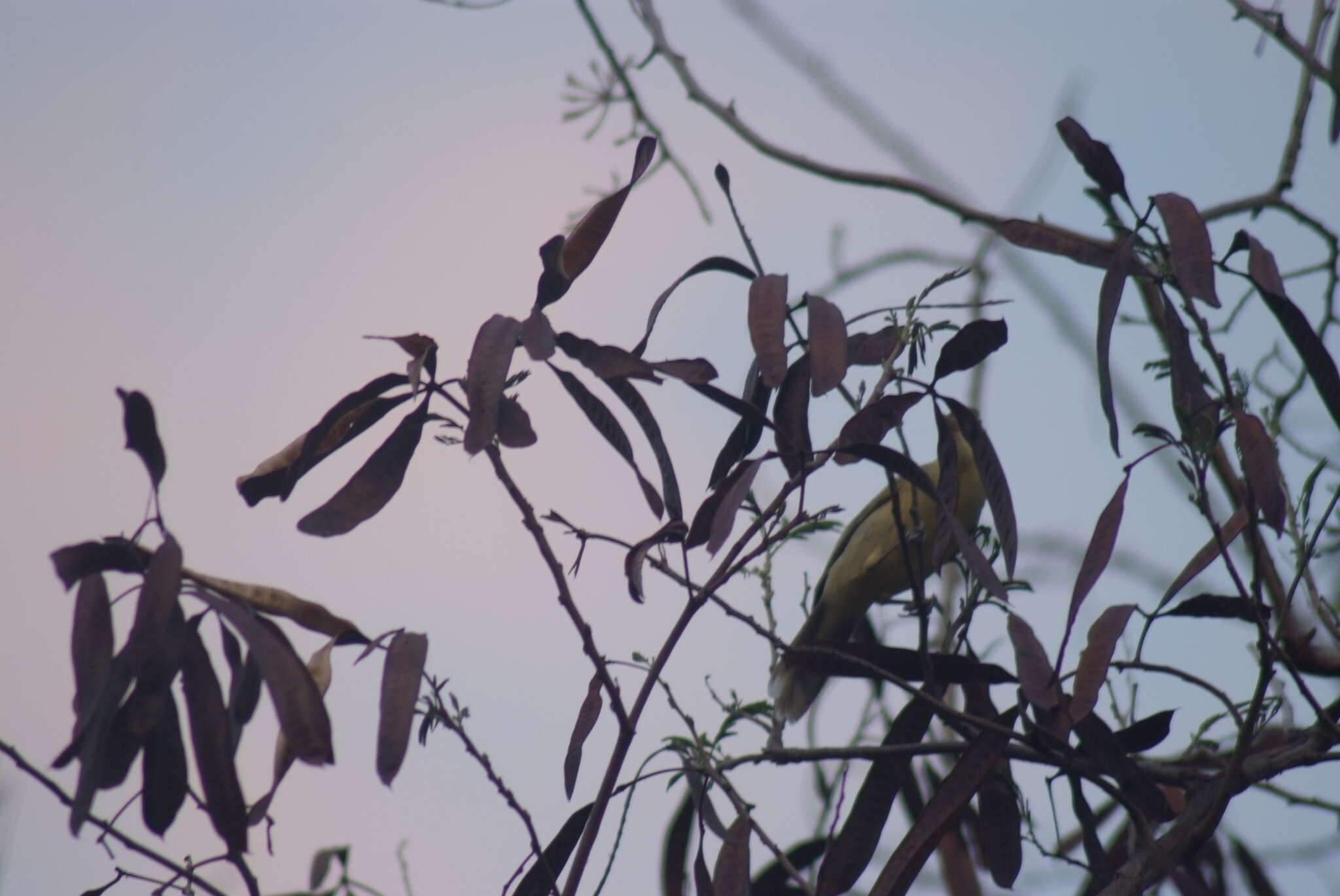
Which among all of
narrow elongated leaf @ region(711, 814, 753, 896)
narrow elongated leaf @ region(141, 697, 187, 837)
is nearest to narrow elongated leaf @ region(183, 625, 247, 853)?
narrow elongated leaf @ region(141, 697, 187, 837)

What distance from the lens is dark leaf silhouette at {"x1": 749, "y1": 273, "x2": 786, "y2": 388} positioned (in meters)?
1.56

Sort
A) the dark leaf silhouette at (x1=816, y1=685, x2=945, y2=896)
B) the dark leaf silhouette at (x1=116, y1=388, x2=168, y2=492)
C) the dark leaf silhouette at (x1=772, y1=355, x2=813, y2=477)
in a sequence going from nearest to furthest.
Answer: the dark leaf silhouette at (x1=116, y1=388, x2=168, y2=492)
the dark leaf silhouette at (x1=772, y1=355, x2=813, y2=477)
the dark leaf silhouette at (x1=816, y1=685, x2=945, y2=896)


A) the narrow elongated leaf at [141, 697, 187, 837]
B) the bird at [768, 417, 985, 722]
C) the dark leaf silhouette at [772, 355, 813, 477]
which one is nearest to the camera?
the narrow elongated leaf at [141, 697, 187, 837]

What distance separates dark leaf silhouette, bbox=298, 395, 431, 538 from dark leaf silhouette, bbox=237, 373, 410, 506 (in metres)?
0.06

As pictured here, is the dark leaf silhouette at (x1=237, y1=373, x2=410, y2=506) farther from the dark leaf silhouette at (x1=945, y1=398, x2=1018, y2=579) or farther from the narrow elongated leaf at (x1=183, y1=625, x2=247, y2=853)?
the dark leaf silhouette at (x1=945, y1=398, x2=1018, y2=579)

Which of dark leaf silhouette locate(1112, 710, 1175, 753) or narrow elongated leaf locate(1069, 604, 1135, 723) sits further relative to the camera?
dark leaf silhouette locate(1112, 710, 1175, 753)

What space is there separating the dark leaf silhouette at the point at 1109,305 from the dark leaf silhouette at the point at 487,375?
0.75m

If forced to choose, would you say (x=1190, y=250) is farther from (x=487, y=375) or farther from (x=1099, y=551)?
(x=487, y=375)

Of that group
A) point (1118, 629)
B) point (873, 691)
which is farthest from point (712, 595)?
point (873, 691)

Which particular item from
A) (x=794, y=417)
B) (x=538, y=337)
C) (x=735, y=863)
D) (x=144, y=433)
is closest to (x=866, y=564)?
(x=735, y=863)

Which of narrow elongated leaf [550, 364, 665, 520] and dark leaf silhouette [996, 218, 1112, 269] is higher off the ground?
dark leaf silhouette [996, 218, 1112, 269]

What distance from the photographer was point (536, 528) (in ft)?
5.14

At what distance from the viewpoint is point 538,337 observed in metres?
1.53

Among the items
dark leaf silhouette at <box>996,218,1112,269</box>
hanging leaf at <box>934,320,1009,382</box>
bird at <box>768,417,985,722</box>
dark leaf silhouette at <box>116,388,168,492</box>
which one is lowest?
dark leaf silhouette at <box>116,388,168,492</box>
